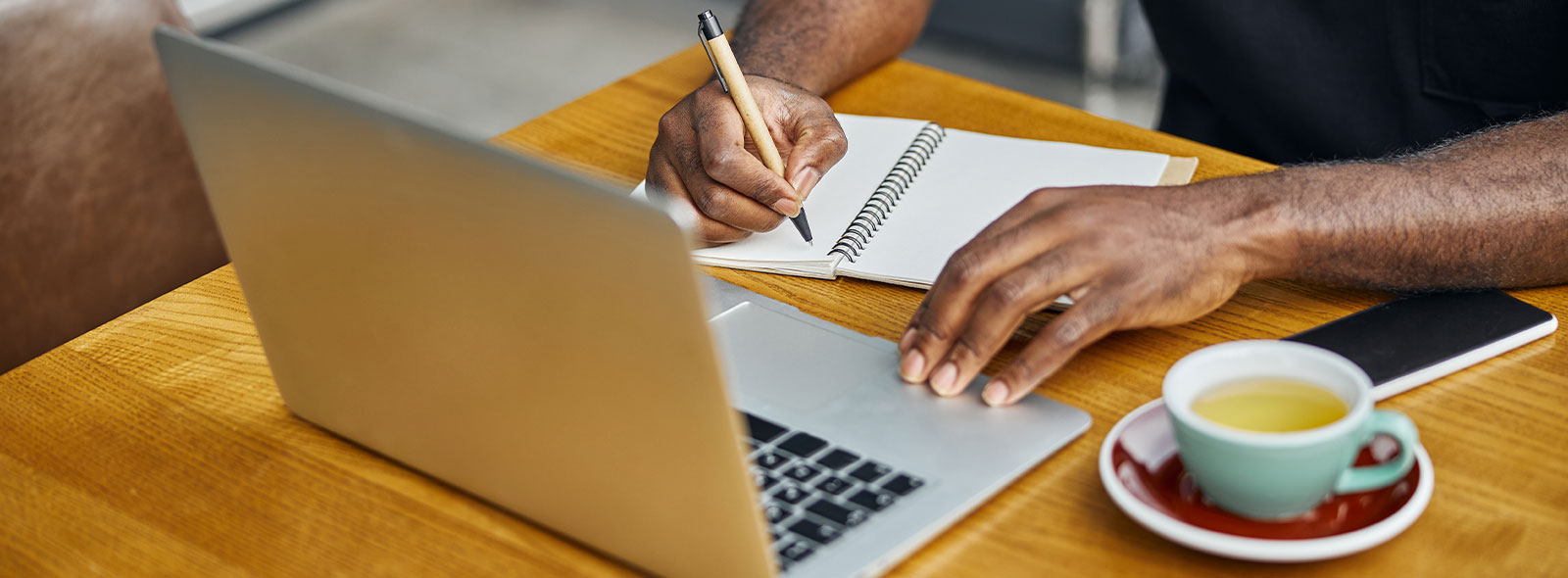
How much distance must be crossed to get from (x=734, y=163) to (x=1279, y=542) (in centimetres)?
47

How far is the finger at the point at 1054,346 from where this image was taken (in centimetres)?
69

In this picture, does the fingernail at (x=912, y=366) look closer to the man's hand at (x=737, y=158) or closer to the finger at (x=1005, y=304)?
the finger at (x=1005, y=304)

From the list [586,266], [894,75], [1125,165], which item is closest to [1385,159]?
[1125,165]

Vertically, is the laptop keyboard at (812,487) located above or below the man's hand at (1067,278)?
below

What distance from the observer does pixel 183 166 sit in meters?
1.32

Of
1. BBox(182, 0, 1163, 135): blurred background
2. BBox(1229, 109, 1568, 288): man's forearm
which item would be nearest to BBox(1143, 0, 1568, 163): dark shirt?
BBox(1229, 109, 1568, 288): man's forearm

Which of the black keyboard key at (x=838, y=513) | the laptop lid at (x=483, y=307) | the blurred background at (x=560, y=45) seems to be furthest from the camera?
the blurred background at (x=560, y=45)

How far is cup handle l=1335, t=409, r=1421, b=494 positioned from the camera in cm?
55

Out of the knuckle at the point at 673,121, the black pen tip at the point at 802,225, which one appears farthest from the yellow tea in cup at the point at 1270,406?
the knuckle at the point at 673,121

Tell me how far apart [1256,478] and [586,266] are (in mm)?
295

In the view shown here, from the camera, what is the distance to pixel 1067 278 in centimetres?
71

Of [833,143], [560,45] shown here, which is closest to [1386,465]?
[833,143]

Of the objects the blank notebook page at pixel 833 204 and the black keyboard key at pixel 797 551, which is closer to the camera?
the black keyboard key at pixel 797 551

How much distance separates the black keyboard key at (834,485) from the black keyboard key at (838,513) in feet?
0.03
